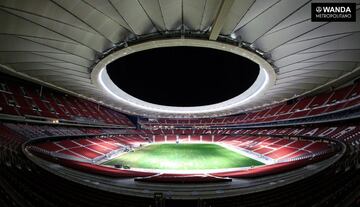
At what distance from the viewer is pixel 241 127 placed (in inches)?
2046

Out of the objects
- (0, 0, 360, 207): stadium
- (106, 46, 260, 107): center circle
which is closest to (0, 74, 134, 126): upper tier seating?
(0, 0, 360, 207): stadium

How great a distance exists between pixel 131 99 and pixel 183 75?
16.3 m

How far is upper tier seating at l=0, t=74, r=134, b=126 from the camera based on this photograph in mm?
24438

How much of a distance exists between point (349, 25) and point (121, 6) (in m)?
13.3

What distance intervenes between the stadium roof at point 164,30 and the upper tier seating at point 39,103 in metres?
6.35

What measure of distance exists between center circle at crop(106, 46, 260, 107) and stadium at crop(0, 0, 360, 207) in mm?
749

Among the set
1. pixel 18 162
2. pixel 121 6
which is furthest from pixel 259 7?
pixel 18 162

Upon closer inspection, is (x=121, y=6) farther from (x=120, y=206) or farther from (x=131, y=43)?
(x=120, y=206)

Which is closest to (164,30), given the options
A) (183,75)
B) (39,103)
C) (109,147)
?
(39,103)

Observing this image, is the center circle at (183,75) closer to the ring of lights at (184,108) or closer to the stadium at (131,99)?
the stadium at (131,99)

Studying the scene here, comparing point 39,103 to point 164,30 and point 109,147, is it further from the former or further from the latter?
point 164,30

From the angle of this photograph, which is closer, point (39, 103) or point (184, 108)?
point (39, 103)

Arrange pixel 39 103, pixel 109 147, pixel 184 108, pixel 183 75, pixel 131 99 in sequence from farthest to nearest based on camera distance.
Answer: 1. pixel 184 108
2. pixel 183 75
3. pixel 131 99
4. pixel 109 147
5. pixel 39 103

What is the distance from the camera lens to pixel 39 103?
1164 inches
